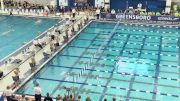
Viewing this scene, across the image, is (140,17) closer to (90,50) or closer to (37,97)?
(90,50)

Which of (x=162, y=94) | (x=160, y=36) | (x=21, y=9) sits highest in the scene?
(x=21, y=9)

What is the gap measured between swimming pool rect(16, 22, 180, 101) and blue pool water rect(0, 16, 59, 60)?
3.28 metres

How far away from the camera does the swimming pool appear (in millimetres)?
15039

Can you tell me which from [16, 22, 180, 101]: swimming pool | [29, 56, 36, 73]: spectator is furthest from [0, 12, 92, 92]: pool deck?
[16, 22, 180, 101]: swimming pool

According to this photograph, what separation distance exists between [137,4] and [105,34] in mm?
6999

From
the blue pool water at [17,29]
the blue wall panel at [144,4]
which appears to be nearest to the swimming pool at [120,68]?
the blue pool water at [17,29]

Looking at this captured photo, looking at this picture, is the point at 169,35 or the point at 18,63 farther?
the point at 169,35

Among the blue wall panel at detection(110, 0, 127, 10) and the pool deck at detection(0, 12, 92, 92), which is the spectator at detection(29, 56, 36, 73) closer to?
the pool deck at detection(0, 12, 92, 92)

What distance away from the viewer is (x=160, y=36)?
915 inches

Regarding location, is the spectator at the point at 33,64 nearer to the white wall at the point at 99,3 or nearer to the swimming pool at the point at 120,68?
the swimming pool at the point at 120,68

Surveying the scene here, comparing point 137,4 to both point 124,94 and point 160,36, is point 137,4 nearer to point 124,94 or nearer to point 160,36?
point 160,36

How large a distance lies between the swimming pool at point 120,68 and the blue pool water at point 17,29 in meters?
3.28

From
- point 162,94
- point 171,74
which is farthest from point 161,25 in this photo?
point 162,94

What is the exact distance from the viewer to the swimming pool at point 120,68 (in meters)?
15.0
